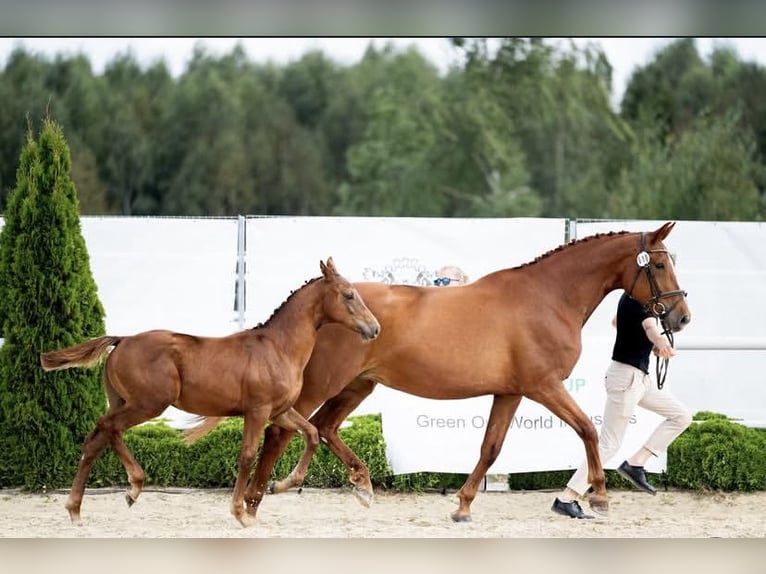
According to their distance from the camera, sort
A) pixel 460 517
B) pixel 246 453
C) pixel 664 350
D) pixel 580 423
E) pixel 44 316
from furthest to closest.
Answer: pixel 44 316
pixel 460 517
pixel 664 350
pixel 580 423
pixel 246 453

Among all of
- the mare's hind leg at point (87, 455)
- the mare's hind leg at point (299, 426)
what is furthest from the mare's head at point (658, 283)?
the mare's hind leg at point (87, 455)

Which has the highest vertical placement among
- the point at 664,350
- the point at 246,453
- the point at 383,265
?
the point at 383,265

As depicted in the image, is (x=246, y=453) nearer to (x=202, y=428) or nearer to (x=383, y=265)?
(x=202, y=428)

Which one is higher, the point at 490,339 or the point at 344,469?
the point at 490,339

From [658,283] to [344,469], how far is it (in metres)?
3.07

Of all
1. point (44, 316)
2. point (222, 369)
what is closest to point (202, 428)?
point (222, 369)

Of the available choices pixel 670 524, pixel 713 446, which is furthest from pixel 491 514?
pixel 713 446

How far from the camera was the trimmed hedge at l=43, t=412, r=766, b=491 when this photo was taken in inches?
360

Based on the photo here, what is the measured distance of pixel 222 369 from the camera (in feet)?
22.7

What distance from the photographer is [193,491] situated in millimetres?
9125

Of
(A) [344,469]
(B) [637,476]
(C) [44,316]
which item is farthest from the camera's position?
(A) [344,469]

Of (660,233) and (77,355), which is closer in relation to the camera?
(77,355)

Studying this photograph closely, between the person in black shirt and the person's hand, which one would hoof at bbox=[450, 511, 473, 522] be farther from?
the person's hand

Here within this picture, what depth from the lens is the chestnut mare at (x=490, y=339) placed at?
7.26 meters
